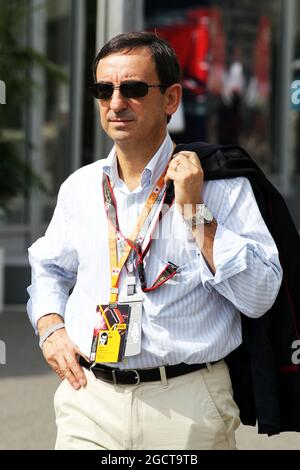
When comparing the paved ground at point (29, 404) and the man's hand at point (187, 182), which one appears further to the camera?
the paved ground at point (29, 404)

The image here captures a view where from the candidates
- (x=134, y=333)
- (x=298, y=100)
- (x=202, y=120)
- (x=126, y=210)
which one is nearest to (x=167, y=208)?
(x=126, y=210)

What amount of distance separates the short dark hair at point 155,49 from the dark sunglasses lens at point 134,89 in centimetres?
8

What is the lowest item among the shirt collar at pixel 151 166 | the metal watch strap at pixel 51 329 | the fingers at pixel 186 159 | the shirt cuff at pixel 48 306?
the metal watch strap at pixel 51 329

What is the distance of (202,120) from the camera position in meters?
14.2

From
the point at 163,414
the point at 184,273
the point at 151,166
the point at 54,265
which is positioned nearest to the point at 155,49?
the point at 151,166

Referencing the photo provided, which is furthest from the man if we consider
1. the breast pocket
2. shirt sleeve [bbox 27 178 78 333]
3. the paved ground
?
the paved ground

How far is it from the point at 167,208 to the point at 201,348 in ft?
1.32

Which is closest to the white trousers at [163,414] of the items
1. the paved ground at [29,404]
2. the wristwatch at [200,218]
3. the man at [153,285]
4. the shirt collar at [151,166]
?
the man at [153,285]

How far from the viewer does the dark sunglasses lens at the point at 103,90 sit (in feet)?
9.50

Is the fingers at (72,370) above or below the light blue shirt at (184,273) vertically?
below

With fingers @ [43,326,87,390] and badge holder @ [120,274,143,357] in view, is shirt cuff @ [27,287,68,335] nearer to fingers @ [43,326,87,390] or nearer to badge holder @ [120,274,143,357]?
fingers @ [43,326,87,390]

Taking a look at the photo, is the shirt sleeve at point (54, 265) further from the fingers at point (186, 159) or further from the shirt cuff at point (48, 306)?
the fingers at point (186, 159)

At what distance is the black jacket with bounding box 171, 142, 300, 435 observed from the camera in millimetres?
2932

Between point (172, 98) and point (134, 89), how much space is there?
17cm
